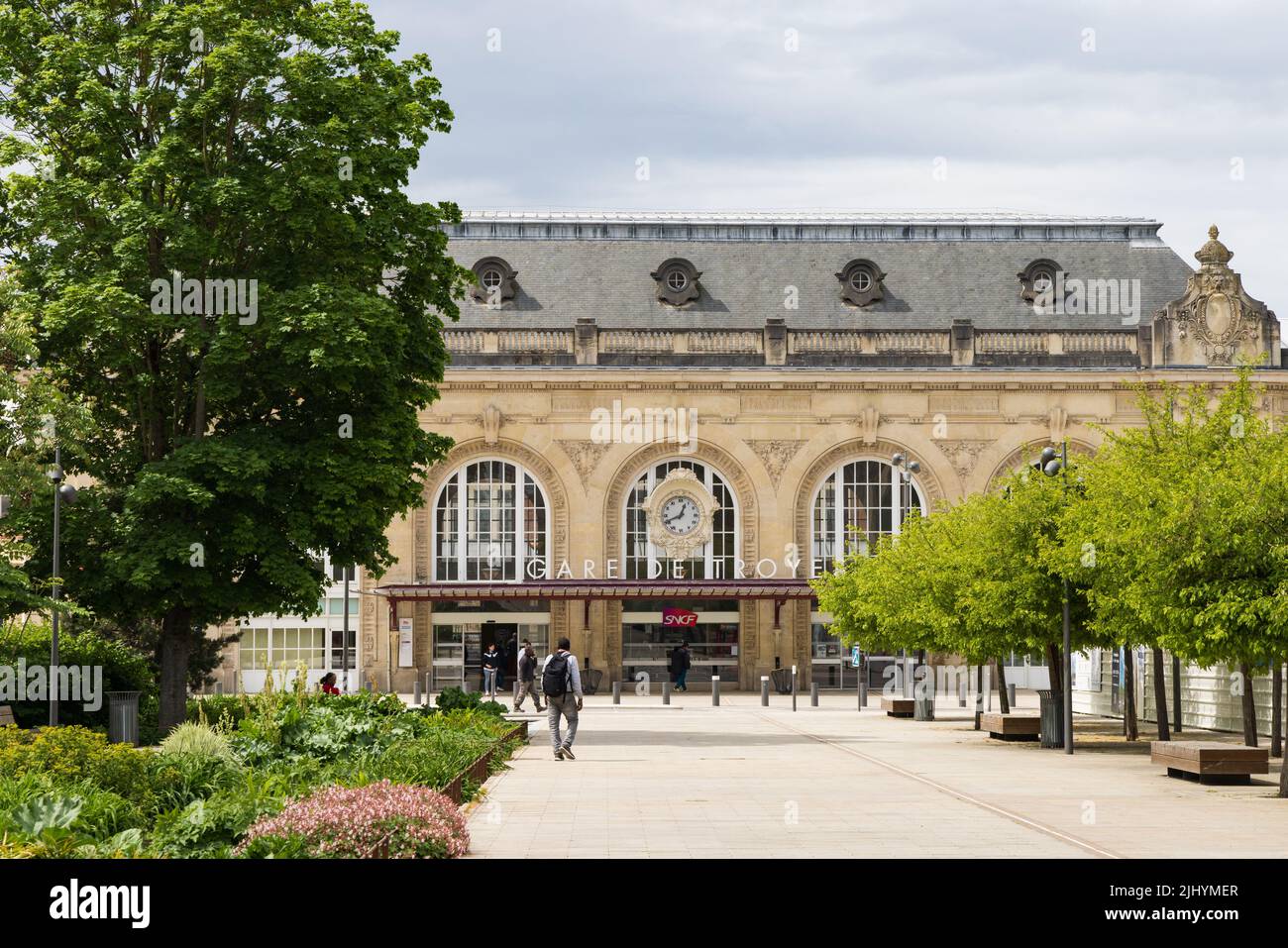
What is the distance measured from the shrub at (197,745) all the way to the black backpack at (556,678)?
9198 millimetres

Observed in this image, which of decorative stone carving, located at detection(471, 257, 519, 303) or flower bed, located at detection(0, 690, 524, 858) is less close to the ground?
decorative stone carving, located at detection(471, 257, 519, 303)

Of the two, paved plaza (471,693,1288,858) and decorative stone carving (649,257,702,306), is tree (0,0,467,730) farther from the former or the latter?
decorative stone carving (649,257,702,306)

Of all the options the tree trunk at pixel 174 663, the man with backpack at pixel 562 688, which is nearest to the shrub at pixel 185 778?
the man with backpack at pixel 562 688

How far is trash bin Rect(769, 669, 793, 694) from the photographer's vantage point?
198 ft

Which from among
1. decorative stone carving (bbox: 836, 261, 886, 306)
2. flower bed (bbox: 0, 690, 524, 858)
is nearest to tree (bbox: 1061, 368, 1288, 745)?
flower bed (bbox: 0, 690, 524, 858)

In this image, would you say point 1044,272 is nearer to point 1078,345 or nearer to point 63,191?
point 1078,345

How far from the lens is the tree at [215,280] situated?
1158 inches

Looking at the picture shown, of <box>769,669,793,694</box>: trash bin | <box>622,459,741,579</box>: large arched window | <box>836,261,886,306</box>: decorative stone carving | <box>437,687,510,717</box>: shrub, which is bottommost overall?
<box>769,669,793,694</box>: trash bin

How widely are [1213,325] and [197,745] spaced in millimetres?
51339

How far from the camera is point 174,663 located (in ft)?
103

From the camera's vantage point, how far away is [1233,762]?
21.6 metres

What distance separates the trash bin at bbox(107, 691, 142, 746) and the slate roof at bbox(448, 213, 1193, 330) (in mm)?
34497
